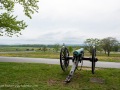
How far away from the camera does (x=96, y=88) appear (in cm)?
1045

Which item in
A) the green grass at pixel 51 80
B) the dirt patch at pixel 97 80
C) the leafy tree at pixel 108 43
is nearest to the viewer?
the green grass at pixel 51 80

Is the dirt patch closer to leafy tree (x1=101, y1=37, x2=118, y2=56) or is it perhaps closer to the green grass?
the green grass

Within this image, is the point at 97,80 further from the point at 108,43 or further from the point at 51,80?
the point at 108,43

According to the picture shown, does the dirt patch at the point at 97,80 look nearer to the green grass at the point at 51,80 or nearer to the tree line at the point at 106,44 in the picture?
the green grass at the point at 51,80

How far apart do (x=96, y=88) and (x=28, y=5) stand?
11901 mm

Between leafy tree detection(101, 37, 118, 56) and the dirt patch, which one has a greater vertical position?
leafy tree detection(101, 37, 118, 56)

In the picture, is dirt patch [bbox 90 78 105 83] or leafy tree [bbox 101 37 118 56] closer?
dirt patch [bbox 90 78 105 83]

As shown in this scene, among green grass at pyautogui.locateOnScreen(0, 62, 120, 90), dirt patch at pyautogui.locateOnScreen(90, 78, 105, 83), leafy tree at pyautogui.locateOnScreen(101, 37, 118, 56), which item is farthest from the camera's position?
leafy tree at pyautogui.locateOnScreen(101, 37, 118, 56)

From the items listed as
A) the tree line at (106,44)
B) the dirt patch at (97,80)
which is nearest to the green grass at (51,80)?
the dirt patch at (97,80)

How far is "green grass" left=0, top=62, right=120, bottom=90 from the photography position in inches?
412

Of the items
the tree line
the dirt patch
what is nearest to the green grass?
the dirt patch

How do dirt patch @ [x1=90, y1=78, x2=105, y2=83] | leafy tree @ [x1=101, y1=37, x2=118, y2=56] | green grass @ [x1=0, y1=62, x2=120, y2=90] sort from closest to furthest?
green grass @ [x1=0, y1=62, x2=120, y2=90] → dirt patch @ [x1=90, y1=78, x2=105, y2=83] → leafy tree @ [x1=101, y1=37, x2=118, y2=56]

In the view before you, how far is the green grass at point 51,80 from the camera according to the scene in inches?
412

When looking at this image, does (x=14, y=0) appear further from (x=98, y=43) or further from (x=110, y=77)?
(x=98, y=43)
